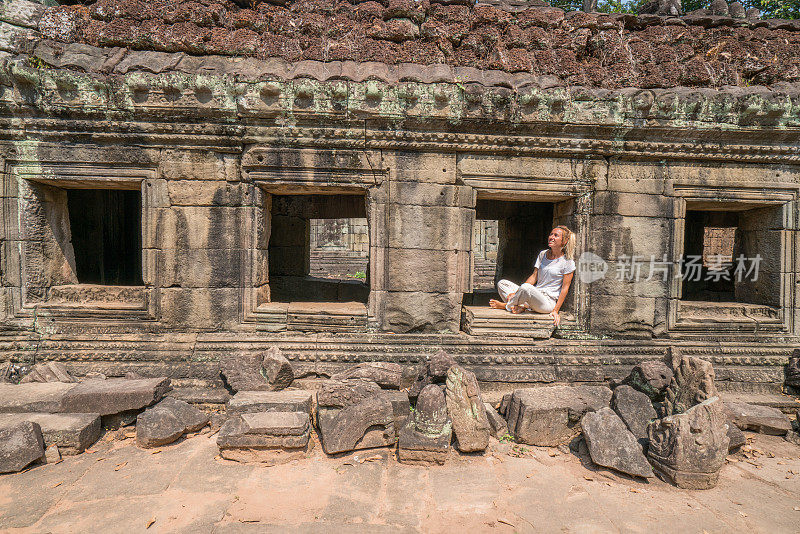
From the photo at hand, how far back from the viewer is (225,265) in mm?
4531

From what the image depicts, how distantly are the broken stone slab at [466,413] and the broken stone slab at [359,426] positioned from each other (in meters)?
0.55

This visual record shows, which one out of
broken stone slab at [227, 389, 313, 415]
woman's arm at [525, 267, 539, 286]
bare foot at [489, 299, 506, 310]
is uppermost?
woman's arm at [525, 267, 539, 286]

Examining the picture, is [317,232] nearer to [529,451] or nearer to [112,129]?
[112,129]

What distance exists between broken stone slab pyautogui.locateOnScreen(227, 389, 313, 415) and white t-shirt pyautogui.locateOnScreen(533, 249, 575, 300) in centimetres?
294

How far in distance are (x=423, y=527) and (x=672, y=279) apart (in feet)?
13.1

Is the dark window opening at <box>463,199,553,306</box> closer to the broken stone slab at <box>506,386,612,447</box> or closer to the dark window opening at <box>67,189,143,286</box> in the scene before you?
the broken stone slab at <box>506,386,612,447</box>

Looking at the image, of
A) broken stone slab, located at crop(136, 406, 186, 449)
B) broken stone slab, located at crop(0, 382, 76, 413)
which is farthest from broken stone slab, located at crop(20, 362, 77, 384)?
broken stone slab, located at crop(136, 406, 186, 449)

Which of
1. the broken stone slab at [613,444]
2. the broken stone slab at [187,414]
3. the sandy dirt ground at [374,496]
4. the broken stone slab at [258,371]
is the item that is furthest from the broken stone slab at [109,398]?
the broken stone slab at [613,444]

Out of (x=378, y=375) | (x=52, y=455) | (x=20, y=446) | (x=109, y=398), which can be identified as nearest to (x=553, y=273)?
(x=378, y=375)

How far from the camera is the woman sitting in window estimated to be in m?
4.72

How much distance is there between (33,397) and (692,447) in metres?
5.73

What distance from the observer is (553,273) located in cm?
480

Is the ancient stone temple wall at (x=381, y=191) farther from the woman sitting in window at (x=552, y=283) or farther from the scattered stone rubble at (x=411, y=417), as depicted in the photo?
the scattered stone rubble at (x=411, y=417)

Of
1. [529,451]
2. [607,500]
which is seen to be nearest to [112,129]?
[529,451]
